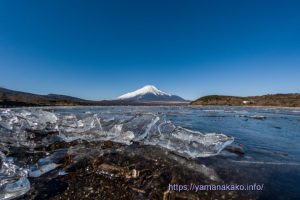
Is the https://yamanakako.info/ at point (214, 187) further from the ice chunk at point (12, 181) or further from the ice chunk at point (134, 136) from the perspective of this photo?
the ice chunk at point (12, 181)

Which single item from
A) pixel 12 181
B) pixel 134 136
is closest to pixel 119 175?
pixel 12 181

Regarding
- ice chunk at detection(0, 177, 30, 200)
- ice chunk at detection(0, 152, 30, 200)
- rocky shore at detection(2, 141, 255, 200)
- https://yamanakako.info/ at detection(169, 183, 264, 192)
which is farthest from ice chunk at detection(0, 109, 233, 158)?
ice chunk at detection(0, 177, 30, 200)

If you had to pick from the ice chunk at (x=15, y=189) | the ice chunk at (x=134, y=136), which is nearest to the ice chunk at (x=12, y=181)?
the ice chunk at (x=15, y=189)

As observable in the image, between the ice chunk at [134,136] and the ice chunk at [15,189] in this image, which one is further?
the ice chunk at [134,136]

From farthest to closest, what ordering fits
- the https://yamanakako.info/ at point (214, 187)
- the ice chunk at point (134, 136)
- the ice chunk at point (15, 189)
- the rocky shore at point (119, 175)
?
the ice chunk at point (134, 136) → the https://yamanakako.info/ at point (214, 187) → the rocky shore at point (119, 175) → the ice chunk at point (15, 189)

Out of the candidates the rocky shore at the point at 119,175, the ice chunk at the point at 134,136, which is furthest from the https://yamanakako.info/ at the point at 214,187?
the ice chunk at the point at 134,136

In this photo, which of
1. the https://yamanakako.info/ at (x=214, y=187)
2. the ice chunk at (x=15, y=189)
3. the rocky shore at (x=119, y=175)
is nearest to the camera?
the ice chunk at (x=15, y=189)

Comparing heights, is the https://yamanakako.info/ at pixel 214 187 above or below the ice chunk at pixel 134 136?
below

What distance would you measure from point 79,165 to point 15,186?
4.98 feet

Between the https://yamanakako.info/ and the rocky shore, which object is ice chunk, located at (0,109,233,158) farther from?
the https://yamanakako.info/

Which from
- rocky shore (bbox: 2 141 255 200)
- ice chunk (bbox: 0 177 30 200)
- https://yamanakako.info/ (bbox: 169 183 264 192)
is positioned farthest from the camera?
https://yamanakako.info/ (bbox: 169 183 264 192)

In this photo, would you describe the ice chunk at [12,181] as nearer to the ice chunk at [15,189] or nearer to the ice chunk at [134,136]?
the ice chunk at [15,189]

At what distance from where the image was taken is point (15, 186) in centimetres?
423

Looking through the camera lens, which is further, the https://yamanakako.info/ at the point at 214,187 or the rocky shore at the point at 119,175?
the https://yamanakako.info/ at the point at 214,187
